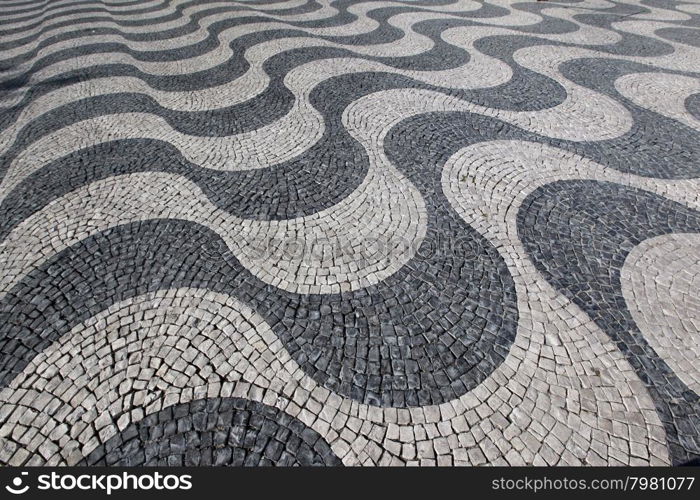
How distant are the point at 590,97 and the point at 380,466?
26.3ft

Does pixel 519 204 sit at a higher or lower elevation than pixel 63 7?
lower

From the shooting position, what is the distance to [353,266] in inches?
179

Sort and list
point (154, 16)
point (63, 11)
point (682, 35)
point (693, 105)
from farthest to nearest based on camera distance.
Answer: point (63, 11) < point (154, 16) < point (682, 35) < point (693, 105)

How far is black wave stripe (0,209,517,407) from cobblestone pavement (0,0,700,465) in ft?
0.08

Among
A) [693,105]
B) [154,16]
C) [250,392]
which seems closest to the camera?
[250,392]

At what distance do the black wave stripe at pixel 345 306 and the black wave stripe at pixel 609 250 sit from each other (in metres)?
0.66

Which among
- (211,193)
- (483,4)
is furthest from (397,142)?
(483,4)

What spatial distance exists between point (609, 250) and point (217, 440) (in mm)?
4485

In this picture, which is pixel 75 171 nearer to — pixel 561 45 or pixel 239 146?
pixel 239 146

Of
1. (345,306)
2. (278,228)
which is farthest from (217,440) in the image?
(278,228)

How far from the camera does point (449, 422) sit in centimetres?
323

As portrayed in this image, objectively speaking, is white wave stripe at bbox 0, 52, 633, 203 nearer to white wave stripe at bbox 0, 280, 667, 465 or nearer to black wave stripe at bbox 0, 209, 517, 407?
black wave stripe at bbox 0, 209, 517, 407

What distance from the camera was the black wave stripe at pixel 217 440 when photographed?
3012mm

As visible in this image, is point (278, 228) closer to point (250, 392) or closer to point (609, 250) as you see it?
point (250, 392)
